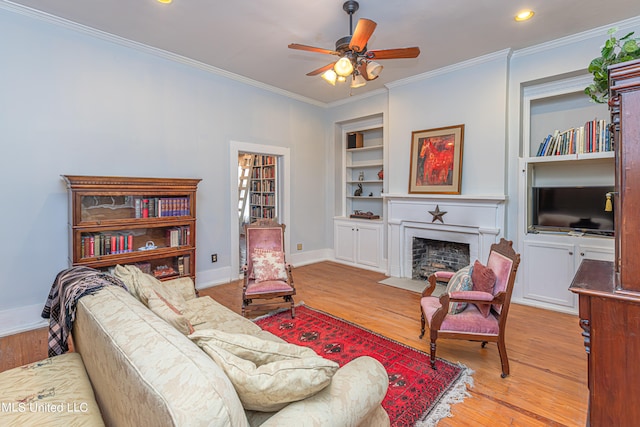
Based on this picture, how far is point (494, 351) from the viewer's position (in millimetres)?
2584

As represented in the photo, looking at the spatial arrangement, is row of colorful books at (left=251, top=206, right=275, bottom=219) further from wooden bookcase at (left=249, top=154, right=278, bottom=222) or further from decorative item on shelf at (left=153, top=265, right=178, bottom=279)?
decorative item on shelf at (left=153, top=265, right=178, bottom=279)

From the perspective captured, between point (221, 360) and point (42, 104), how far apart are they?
352cm

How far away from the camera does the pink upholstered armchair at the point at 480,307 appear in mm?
2225

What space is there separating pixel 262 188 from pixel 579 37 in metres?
5.47

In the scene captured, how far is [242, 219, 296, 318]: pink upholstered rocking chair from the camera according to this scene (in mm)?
3176

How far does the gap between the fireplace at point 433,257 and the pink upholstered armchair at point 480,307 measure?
2016 mm

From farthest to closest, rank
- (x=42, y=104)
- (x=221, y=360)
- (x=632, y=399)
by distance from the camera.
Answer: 1. (x=42, y=104)
2. (x=632, y=399)
3. (x=221, y=360)

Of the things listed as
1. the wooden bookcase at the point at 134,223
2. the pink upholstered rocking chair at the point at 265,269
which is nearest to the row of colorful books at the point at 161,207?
the wooden bookcase at the point at 134,223

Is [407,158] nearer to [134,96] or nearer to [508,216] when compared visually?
[508,216]

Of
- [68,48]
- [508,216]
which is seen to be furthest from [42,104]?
[508,216]

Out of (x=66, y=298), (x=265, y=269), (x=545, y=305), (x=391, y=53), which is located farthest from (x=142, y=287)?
(x=545, y=305)

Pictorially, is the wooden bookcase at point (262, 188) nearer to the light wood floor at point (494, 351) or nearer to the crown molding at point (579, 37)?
the light wood floor at point (494, 351)

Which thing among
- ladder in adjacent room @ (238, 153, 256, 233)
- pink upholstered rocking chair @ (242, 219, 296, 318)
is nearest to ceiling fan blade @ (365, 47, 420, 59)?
→ pink upholstered rocking chair @ (242, 219, 296, 318)

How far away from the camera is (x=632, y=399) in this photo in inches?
48.7
